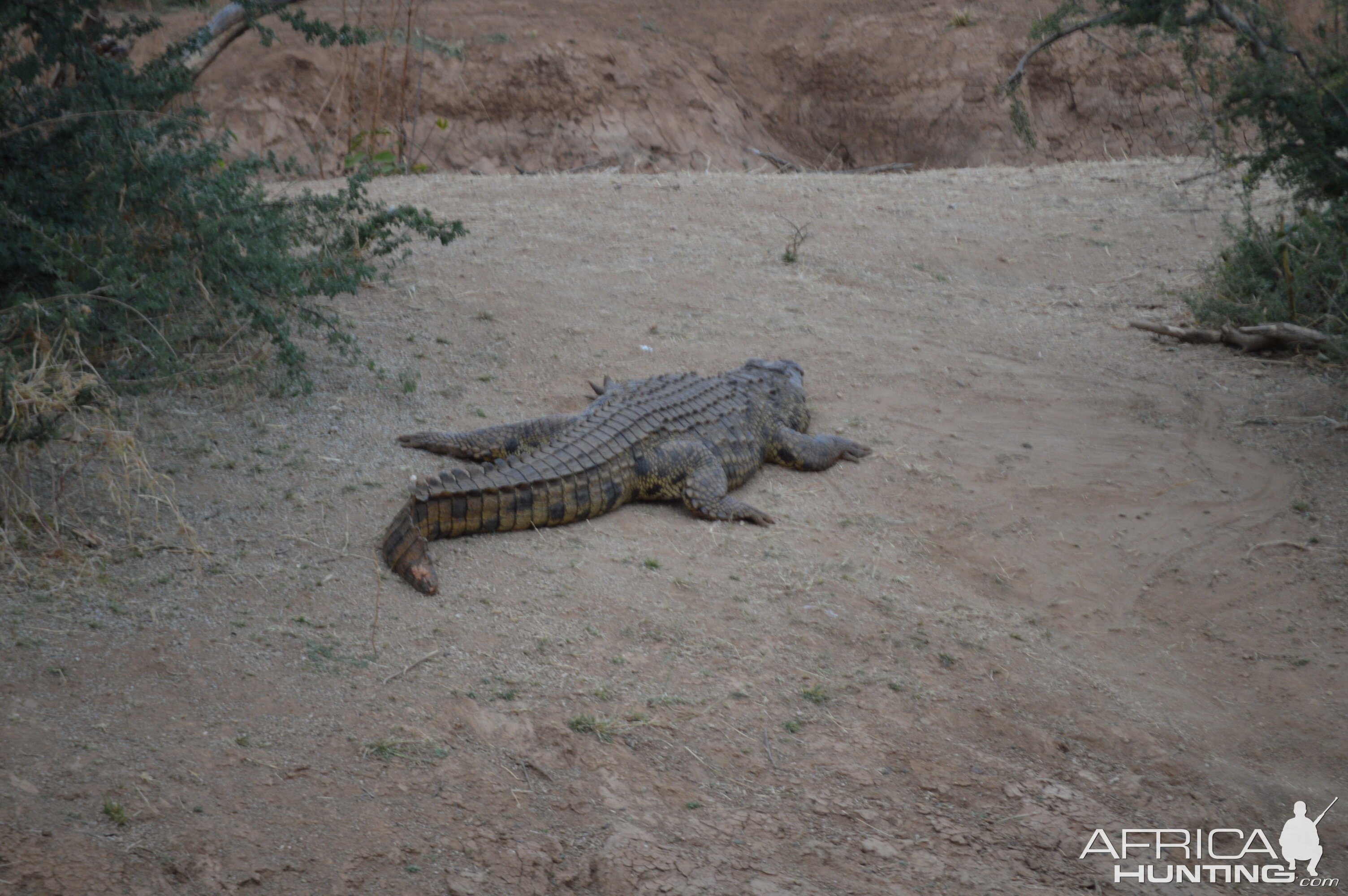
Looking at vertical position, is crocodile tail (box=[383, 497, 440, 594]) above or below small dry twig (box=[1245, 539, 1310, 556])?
below

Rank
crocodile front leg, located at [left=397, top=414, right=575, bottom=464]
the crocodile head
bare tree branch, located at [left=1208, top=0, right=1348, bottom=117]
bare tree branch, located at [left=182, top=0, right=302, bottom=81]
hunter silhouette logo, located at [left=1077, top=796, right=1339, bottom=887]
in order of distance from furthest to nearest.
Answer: bare tree branch, located at [left=1208, top=0, right=1348, bottom=117] < the crocodile head < bare tree branch, located at [left=182, top=0, right=302, bottom=81] < crocodile front leg, located at [left=397, top=414, right=575, bottom=464] < hunter silhouette logo, located at [left=1077, top=796, right=1339, bottom=887]

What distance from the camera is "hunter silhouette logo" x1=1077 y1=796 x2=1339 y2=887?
3.25 m

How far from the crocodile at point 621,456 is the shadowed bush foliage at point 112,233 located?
1182 mm

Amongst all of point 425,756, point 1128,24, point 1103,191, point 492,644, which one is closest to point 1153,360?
point 1128,24

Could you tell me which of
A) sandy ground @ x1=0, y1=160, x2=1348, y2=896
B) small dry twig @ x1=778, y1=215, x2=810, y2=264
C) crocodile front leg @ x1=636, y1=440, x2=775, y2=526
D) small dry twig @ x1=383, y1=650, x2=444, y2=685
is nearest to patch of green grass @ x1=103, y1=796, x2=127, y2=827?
sandy ground @ x1=0, y1=160, x2=1348, y2=896

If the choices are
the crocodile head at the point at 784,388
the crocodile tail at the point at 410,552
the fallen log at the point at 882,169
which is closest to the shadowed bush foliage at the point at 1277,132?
the crocodile head at the point at 784,388

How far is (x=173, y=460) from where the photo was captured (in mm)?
4691

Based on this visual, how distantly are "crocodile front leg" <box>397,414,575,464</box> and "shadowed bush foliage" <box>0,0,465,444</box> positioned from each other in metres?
0.74

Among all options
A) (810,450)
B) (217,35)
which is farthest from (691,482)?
(217,35)

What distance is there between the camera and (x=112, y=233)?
4.54 meters

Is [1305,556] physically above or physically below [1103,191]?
below

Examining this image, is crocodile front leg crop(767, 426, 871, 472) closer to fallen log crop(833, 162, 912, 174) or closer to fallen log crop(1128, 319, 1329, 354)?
fallen log crop(1128, 319, 1329, 354)

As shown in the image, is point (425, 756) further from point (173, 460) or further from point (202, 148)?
point (202, 148)

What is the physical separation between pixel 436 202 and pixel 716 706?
721 centimetres
